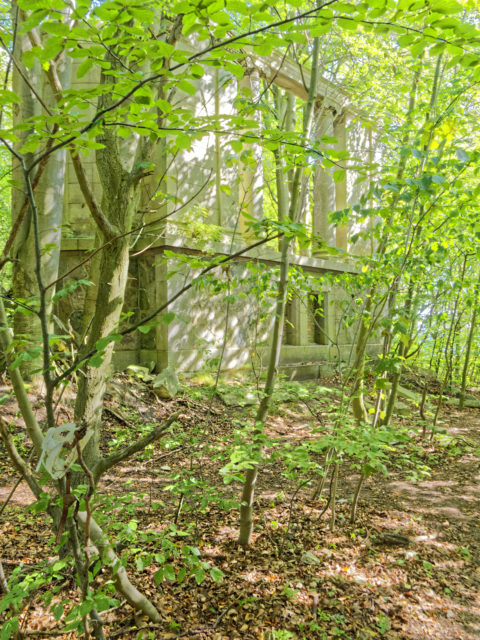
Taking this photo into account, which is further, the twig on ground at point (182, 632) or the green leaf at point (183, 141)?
the twig on ground at point (182, 632)

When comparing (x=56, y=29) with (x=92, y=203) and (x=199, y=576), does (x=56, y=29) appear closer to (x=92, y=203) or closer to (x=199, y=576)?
(x=92, y=203)

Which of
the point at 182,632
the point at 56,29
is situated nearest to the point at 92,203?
the point at 56,29

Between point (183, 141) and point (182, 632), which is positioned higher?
point (183, 141)

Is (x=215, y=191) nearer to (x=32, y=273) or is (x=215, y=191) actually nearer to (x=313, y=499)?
(x=32, y=273)

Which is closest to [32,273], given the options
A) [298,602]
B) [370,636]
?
[298,602]

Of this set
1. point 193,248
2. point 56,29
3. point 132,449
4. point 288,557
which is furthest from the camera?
point 193,248

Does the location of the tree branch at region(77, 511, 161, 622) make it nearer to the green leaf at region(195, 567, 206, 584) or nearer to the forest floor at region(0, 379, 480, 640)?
the forest floor at region(0, 379, 480, 640)

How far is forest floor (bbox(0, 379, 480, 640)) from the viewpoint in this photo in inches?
104

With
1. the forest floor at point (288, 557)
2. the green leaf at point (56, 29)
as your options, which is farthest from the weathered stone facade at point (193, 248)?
the green leaf at point (56, 29)

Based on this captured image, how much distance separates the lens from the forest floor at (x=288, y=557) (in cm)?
263

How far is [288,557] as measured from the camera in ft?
11.3

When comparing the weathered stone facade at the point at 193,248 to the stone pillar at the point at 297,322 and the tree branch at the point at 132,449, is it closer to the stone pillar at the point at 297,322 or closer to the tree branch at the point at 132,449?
the stone pillar at the point at 297,322

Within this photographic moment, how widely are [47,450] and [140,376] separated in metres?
6.92

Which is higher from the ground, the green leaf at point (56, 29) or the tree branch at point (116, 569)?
the green leaf at point (56, 29)
